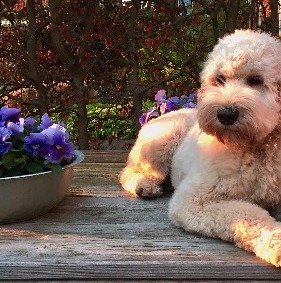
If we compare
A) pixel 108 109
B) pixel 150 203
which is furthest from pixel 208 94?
pixel 108 109

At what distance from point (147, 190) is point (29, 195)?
0.67 metres

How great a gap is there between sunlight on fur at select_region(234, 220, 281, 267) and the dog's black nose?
37cm

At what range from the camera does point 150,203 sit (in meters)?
2.68

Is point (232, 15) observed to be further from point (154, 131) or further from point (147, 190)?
point (147, 190)

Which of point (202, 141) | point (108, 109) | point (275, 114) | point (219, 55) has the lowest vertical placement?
point (108, 109)

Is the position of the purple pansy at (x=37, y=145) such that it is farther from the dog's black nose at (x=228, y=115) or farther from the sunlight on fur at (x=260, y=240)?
the sunlight on fur at (x=260, y=240)

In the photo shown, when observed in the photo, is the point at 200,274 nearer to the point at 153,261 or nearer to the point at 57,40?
the point at 153,261

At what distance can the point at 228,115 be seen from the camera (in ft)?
7.08

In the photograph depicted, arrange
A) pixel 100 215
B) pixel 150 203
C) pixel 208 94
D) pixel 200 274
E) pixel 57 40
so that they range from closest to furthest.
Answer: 1. pixel 200 274
2. pixel 208 94
3. pixel 100 215
4. pixel 150 203
5. pixel 57 40

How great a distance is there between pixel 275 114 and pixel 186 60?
2610mm

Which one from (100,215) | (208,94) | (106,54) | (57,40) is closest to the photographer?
(208,94)

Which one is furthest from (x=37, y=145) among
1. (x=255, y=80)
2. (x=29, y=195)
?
(x=255, y=80)

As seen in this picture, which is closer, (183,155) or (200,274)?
(200,274)

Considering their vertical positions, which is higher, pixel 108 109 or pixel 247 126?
pixel 247 126
